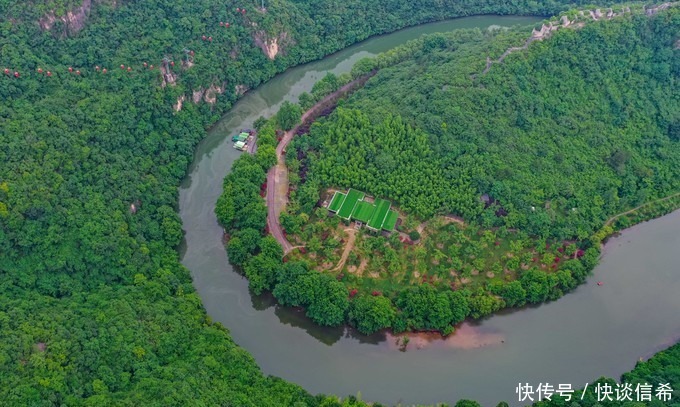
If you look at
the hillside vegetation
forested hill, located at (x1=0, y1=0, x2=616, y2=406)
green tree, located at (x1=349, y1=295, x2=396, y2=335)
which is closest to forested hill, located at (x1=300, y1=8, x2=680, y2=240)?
the hillside vegetation

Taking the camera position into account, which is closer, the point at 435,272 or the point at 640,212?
the point at 435,272

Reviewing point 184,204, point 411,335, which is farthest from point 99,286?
point 411,335

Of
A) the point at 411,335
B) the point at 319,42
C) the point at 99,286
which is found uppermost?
the point at 319,42

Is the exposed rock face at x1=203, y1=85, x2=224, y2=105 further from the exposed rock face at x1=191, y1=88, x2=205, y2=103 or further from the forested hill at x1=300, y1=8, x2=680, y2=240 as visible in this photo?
the forested hill at x1=300, y1=8, x2=680, y2=240

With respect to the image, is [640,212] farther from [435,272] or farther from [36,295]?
[36,295]

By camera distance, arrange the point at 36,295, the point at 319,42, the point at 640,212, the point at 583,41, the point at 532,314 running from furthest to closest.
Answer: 1. the point at 319,42
2. the point at 583,41
3. the point at 640,212
4. the point at 532,314
5. the point at 36,295

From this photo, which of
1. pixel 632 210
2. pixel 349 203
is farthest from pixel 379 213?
pixel 632 210
